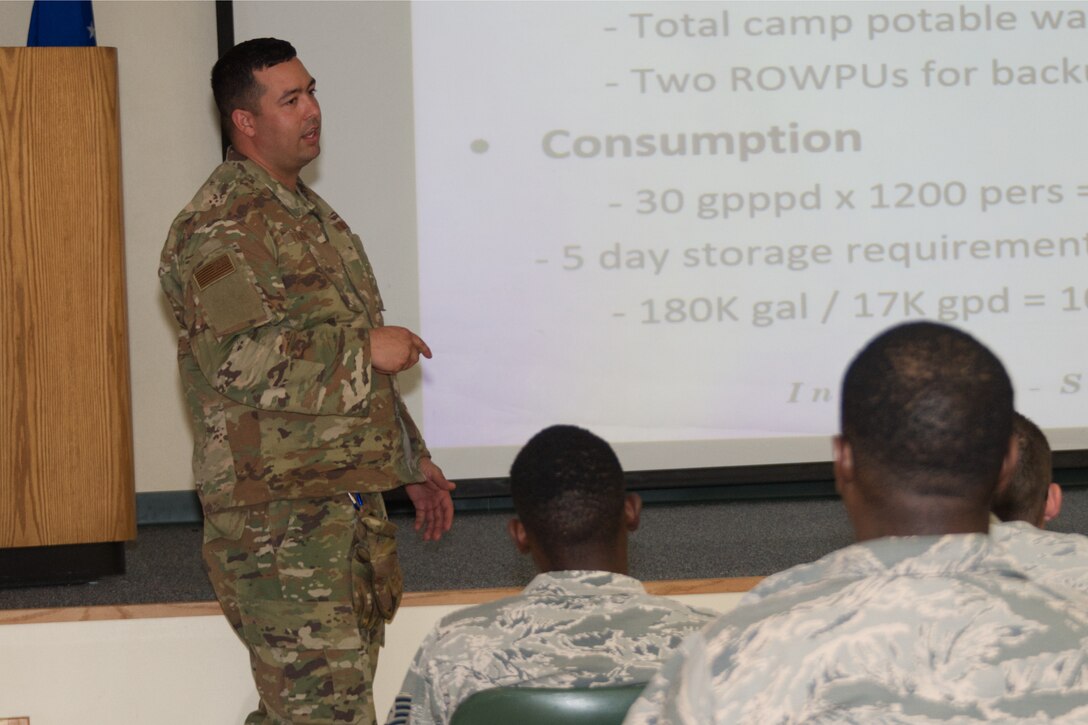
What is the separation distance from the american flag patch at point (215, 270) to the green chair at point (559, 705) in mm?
1132

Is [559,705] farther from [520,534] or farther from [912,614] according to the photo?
[912,614]

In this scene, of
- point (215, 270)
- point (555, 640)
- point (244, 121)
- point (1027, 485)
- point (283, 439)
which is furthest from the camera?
point (244, 121)

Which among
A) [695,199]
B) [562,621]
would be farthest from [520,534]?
[695,199]

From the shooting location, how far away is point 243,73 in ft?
8.34

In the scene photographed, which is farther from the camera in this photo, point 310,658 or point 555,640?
point 310,658

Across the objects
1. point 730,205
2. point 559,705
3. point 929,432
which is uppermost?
point 730,205

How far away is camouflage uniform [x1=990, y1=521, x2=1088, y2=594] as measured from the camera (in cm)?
161

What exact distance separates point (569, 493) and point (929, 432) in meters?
0.70

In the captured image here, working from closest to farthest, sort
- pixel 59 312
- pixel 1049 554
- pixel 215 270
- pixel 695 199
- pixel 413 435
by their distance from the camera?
pixel 1049 554 < pixel 215 270 < pixel 413 435 < pixel 59 312 < pixel 695 199

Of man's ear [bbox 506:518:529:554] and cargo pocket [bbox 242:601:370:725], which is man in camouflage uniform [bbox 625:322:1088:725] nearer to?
man's ear [bbox 506:518:529:554]

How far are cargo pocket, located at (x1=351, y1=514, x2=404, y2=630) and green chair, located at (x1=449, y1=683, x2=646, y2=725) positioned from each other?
1.00 m

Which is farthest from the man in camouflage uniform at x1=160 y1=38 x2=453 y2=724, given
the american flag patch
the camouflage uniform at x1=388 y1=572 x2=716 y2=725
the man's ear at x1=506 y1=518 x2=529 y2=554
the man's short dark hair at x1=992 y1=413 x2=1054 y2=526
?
the man's short dark hair at x1=992 y1=413 x2=1054 y2=526

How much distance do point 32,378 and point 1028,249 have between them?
3237mm

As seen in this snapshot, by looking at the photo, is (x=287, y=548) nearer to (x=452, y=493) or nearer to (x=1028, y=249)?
(x=452, y=493)
